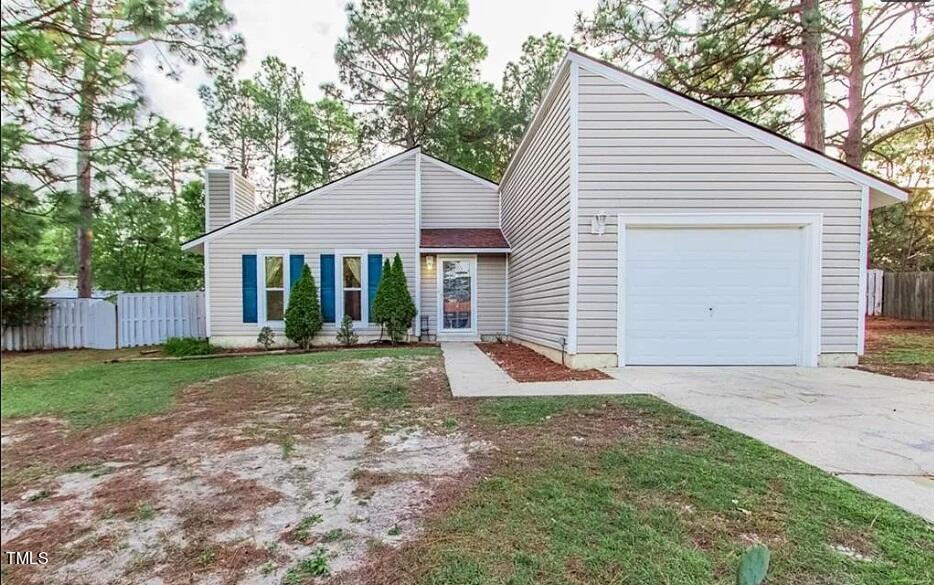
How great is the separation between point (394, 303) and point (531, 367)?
415 centimetres

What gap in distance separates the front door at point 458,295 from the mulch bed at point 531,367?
166cm

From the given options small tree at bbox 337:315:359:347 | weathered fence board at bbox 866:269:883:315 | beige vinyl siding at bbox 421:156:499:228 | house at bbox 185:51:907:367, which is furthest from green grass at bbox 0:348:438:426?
weathered fence board at bbox 866:269:883:315

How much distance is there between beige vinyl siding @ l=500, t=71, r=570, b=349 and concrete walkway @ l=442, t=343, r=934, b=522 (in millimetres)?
1553

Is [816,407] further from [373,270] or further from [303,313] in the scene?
[303,313]

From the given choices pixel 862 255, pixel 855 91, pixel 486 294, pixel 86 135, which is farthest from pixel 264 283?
pixel 855 91

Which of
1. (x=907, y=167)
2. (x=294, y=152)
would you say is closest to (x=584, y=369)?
(x=294, y=152)

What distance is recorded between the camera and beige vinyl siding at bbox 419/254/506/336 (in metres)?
10.8

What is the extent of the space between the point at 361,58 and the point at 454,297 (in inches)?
487

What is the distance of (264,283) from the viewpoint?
10312mm

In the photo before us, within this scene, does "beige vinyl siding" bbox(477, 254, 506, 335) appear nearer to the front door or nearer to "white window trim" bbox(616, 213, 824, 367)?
the front door

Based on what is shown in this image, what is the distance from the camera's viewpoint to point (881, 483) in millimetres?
2541

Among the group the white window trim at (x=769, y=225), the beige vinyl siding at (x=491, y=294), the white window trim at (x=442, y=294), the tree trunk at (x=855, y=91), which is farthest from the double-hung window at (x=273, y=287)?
the tree trunk at (x=855, y=91)

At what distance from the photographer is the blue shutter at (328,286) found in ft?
34.0

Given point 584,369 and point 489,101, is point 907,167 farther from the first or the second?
point 584,369
